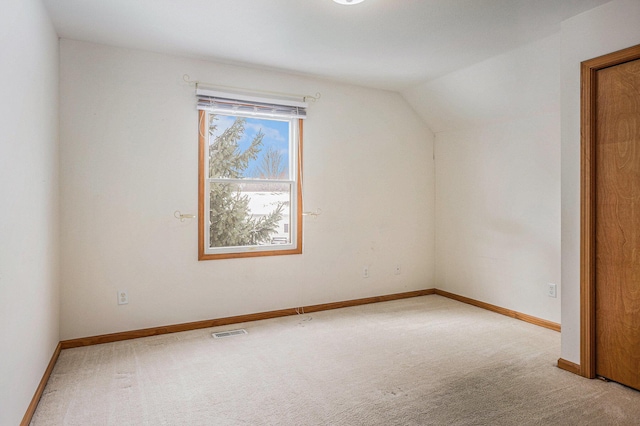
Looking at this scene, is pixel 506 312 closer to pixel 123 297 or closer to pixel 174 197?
pixel 174 197

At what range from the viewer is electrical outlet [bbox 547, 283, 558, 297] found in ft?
12.3

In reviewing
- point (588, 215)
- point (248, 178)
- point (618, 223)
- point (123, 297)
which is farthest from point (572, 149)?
point (123, 297)

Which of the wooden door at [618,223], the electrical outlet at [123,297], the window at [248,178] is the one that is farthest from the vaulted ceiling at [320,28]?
the electrical outlet at [123,297]

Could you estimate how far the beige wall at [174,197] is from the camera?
3.31 metres

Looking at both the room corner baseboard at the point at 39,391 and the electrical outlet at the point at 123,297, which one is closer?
the room corner baseboard at the point at 39,391

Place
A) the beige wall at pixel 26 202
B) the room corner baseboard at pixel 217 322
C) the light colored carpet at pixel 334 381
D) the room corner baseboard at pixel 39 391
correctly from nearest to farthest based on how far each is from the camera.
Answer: the beige wall at pixel 26 202, the room corner baseboard at pixel 39 391, the light colored carpet at pixel 334 381, the room corner baseboard at pixel 217 322

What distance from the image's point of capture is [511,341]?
339cm

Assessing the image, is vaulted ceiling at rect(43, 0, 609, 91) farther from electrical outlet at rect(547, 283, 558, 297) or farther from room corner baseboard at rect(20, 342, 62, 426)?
room corner baseboard at rect(20, 342, 62, 426)

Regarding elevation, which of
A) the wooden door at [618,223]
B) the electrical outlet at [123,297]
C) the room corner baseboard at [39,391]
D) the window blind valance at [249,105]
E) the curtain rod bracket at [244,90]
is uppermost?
the curtain rod bracket at [244,90]

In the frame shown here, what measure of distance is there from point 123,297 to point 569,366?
3430mm

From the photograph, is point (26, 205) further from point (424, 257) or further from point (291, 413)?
point (424, 257)

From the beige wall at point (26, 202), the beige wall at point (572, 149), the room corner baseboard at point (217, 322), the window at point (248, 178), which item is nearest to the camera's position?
the beige wall at point (26, 202)

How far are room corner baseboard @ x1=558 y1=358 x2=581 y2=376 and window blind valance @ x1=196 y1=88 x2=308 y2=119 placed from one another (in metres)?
3.04

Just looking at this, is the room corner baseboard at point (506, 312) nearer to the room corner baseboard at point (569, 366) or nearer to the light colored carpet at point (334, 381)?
the light colored carpet at point (334, 381)
